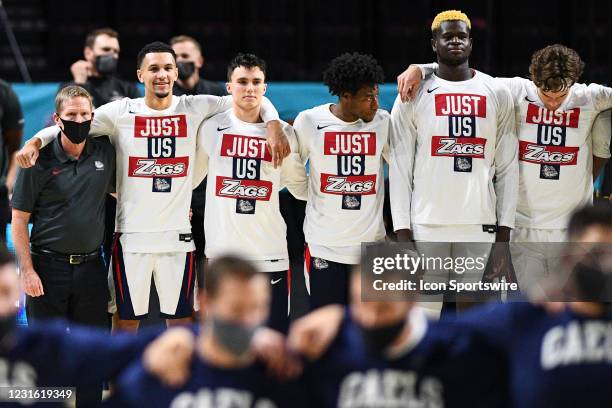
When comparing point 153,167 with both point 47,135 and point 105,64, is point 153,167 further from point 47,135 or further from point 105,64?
point 105,64

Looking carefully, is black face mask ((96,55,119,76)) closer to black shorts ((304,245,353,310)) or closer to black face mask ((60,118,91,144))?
black face mask ((60,118,91,144))

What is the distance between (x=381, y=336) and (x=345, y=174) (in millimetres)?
2440

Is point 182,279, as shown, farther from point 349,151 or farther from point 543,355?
point 543,355

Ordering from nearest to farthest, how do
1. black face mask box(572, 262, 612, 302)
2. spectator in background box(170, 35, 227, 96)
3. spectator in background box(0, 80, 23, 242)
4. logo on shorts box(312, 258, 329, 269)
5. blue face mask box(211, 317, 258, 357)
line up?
blue face mask box(211, 317, 258, 357) < black face mask box(572, 262, 612, 302) < logo on shorts box(312, 258, 329, 269) < spectator in background box(0, 80, 23, 242) < spectator in background box(170, 35, 227, 96)

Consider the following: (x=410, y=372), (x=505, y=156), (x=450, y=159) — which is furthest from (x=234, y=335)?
(x=505, y=156)

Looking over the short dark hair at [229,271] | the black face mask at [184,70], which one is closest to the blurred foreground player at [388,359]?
the short dark hair at [229,271]

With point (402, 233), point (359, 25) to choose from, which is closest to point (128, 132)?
point (402, 233)

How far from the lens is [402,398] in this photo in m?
3.21

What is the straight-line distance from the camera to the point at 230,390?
3156 millimetres

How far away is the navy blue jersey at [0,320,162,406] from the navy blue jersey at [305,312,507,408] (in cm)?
64

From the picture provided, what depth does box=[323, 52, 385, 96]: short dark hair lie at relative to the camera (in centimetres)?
547

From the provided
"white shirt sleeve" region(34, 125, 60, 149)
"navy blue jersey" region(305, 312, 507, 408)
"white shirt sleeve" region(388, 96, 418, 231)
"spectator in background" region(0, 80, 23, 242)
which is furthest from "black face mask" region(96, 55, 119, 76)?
"navy blue jersey" region(305, 312, 507, 408)

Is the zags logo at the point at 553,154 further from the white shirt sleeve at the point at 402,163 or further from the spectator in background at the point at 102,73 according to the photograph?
the spectator in background at the point at 102,73

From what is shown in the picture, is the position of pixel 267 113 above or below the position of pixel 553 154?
above
